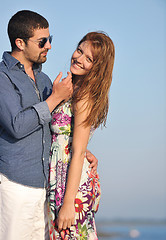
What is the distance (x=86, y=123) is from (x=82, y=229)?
0.84m

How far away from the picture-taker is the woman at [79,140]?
3021 millimetres

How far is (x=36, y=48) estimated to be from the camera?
3.42m

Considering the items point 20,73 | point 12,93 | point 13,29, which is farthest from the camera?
point 13,29

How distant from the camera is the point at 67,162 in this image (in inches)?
124

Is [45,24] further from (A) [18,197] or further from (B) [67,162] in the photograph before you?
(A) [18,197]

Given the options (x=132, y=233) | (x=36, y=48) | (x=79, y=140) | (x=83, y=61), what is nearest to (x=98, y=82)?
(x=83, y=61)

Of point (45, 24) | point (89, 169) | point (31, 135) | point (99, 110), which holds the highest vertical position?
point (45, 24)

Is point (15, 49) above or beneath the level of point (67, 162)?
above

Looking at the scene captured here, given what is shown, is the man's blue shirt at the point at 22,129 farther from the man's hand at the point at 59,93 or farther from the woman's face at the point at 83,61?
the woman's face at the point at 83,61

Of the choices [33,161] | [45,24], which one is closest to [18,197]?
[33,161]

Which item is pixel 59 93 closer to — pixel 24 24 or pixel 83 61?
pixel 83 61

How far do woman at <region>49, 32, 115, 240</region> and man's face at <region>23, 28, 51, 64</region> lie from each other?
11.7 inches

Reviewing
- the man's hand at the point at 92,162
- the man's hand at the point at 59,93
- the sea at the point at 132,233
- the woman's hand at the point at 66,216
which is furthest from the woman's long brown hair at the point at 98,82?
the sea at the point at 132,233

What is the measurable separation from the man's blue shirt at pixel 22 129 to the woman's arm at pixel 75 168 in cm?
25
